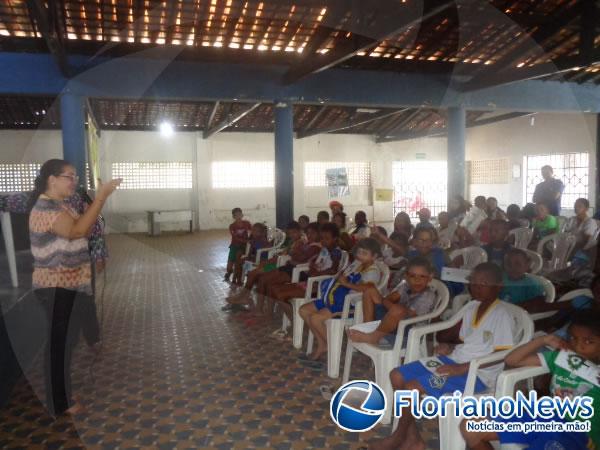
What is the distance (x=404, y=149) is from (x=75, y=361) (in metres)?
14.3

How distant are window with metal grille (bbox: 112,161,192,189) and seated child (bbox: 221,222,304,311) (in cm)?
965

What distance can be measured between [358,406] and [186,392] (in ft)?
3.80

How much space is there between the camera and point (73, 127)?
664 centimetres

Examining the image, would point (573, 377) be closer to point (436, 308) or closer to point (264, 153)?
point (436, 308)

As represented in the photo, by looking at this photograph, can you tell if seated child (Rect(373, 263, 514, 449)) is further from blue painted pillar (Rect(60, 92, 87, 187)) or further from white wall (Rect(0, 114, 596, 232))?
white wall (Rect(0, 114, 596, 232))

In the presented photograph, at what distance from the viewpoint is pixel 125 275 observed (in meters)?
7.79

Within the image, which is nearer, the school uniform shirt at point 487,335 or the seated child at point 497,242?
the school uniform shirt at point 487,335

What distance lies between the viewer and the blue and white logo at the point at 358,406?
2881mm

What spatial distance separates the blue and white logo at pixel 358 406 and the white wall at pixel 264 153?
10.8 metres

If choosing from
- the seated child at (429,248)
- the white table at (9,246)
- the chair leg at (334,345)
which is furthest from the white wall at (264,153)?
the chair leg at (334,345)

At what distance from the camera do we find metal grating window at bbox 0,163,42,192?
42.5 feet

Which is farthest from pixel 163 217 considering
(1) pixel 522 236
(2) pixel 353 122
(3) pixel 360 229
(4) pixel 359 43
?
(1) pixel 522 236

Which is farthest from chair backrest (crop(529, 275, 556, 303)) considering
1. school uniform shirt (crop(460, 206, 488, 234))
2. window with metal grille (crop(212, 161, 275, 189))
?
window with metal grille (crop(212, 161, 275, 189))

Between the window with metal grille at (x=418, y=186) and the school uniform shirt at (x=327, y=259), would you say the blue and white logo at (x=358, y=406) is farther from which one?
the window with metal grille at (x=418, y=186)
